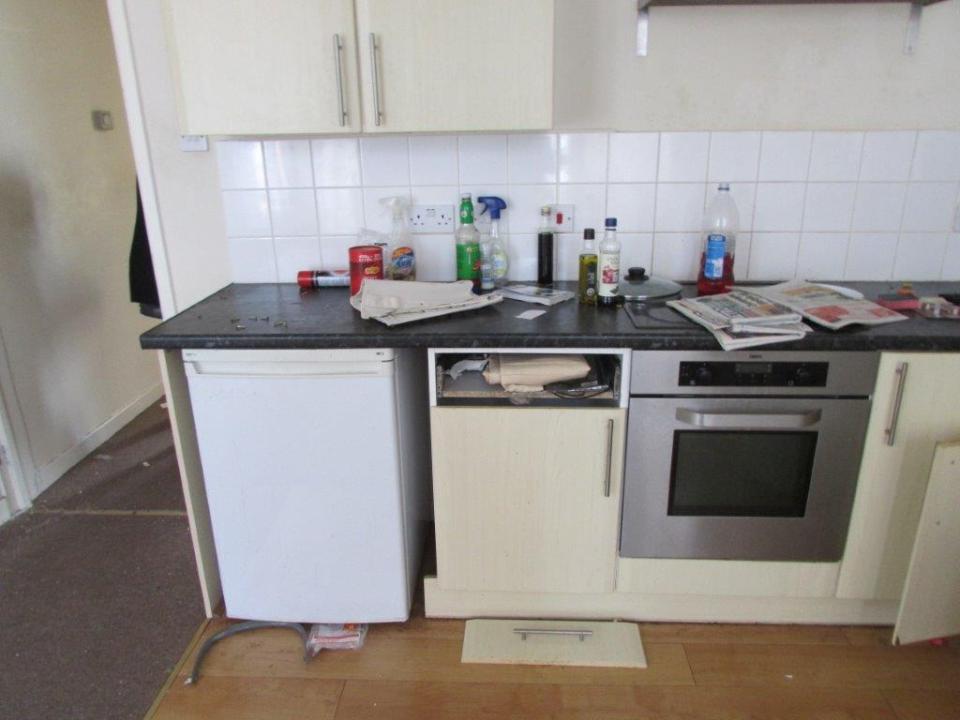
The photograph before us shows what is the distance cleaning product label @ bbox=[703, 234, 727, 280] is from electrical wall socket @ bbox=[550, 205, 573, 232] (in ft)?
1.33

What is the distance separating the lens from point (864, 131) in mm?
1876

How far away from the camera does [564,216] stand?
196 centimetres

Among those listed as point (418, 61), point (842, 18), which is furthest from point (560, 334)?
point (842, 18)

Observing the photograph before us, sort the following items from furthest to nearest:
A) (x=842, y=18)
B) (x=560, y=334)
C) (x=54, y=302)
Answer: (x=54, y=302) < (x=842, y=18) < (x=560, y=334)

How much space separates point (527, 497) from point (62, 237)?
7.48 feet

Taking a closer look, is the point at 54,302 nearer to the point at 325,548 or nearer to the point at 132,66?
the point at 132,66

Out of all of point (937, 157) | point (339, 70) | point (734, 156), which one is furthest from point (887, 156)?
point (339, 70)

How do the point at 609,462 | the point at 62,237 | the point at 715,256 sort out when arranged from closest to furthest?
the point at 609,462 → the point at 715,256 → the point at 62,237

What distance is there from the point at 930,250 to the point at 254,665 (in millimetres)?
2256

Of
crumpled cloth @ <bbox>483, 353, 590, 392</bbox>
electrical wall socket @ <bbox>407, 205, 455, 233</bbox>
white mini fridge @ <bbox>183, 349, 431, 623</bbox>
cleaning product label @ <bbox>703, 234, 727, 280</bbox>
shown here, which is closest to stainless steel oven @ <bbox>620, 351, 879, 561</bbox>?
crumpled cloth @ <bbox>483, 353, 590, 392</bbox>

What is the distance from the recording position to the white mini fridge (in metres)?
1.53

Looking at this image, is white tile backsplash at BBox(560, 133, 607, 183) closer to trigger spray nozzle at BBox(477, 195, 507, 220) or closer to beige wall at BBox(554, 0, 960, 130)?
beige wall at BBox(554, 0, 960, 130)

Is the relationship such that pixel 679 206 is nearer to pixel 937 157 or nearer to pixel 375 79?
pixel 937 157

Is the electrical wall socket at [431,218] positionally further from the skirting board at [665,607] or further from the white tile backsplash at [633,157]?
the skirting board at [665,607]
